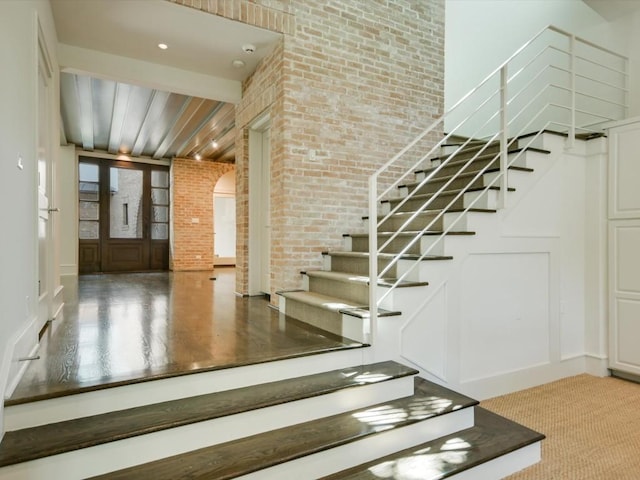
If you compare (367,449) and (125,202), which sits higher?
(125,202)

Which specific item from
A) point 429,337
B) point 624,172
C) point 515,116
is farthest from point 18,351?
point 624,172

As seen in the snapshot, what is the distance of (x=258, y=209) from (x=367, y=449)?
350 centimetres

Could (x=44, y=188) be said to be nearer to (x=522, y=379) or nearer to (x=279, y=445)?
(x=279, y=445)

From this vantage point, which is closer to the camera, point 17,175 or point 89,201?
point 17,175

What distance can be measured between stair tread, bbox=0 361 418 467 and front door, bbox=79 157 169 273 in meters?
7.97

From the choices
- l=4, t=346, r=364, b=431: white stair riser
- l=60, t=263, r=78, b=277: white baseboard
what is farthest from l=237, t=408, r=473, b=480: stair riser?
l=60, t=263, r=78, b=277: white baseboard

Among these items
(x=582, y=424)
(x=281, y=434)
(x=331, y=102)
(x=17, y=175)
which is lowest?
(x=582, y=424)

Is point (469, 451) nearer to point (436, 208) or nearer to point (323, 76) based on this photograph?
point (436, 208)

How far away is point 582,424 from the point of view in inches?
105

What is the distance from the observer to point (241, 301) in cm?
440

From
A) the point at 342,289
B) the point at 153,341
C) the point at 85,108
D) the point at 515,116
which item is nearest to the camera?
the point at 153,341

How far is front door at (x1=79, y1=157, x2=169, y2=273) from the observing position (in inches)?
339

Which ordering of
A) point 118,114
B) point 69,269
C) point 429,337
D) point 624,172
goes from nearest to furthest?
point 429,337 < point 624,172 < point 118,114 < point 69,269

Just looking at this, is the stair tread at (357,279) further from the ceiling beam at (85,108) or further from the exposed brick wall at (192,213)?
the exposed brick wall at (192,213)
